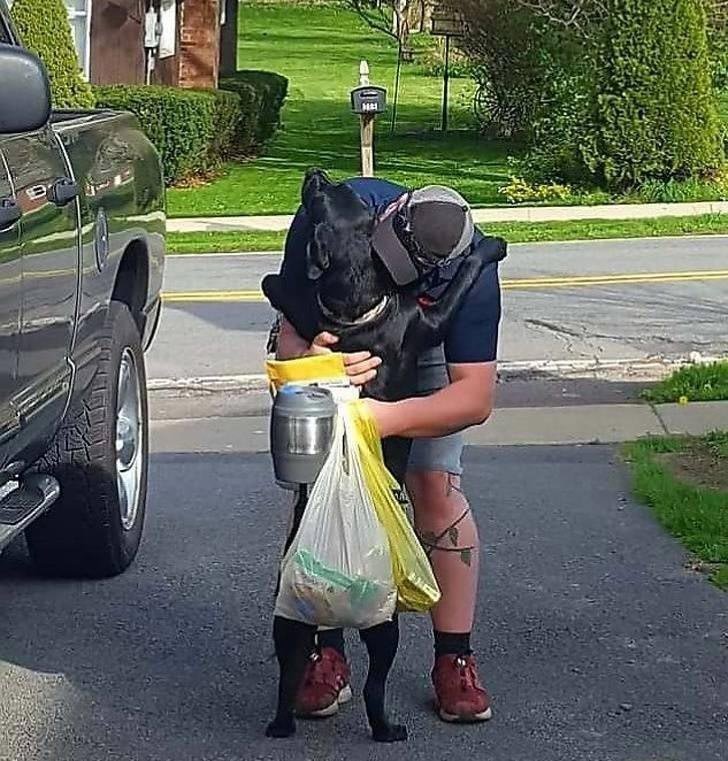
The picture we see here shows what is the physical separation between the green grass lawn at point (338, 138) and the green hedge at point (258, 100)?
0.37 m

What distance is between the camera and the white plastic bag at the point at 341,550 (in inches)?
149

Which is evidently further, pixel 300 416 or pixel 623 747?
pixel 623 747

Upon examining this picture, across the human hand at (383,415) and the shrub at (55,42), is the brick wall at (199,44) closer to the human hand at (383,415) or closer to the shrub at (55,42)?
the shrub at (55,42)

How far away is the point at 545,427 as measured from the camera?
8.25 m

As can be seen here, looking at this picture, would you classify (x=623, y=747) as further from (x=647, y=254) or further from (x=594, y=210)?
(x=594, y=210)

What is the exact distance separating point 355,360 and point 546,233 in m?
13.7

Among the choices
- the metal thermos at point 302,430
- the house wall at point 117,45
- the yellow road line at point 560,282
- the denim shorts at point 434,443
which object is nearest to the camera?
the metal thermos at point 302,430

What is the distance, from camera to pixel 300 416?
3.73 meters

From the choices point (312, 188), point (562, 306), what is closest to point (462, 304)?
point (312, 188)

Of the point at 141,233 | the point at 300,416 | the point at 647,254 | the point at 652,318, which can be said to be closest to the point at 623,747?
the point at 300,416

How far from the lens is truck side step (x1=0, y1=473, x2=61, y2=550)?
4.25 m

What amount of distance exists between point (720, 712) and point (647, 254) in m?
11.4

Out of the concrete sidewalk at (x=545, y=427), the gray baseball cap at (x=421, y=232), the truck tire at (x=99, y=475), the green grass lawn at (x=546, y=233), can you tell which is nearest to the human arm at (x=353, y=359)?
the gray baseball cap at (x=421, y=232)

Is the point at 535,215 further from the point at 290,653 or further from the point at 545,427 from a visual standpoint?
the point at 290,653
